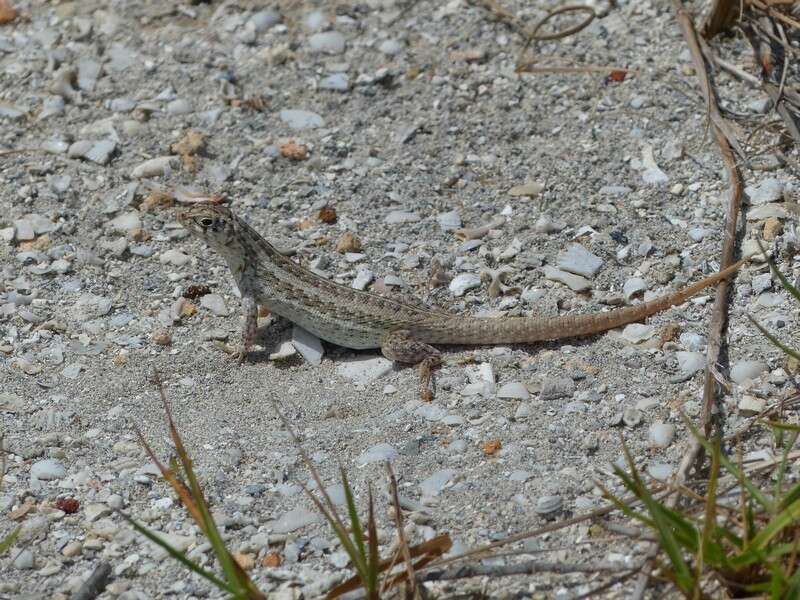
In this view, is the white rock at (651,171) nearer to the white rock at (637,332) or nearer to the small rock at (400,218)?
the white rock at (637,332)

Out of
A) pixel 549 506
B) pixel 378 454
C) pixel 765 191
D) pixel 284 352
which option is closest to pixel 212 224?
pixel 284 352

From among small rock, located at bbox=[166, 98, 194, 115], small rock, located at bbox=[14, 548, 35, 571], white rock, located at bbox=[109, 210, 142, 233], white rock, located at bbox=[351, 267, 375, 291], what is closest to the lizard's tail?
white rock, located at bbox=[351, 267, 375, 291]

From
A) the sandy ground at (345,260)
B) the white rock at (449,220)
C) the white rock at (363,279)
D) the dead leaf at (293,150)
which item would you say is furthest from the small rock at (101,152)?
the white rock at (449,220)

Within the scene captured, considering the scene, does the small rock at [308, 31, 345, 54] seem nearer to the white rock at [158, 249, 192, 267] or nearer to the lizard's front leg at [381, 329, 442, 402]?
the white rock at [158, 249, 192, 267]

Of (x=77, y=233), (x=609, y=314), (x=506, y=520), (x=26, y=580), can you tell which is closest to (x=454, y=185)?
(x=609, y=314)

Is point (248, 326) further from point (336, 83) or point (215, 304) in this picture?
point (336, 83)

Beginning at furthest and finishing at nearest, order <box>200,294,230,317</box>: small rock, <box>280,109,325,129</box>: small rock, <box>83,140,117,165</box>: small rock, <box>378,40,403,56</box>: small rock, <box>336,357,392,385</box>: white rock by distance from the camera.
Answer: <box>378,40,403,56</box>: small rock < <box>280,109,325,129</box>: small rock < <box>83,140,117,165</box>: small rock < <box>200,294,230,317</box>: small rock < <box>336,357,392,385</box>: white rock
